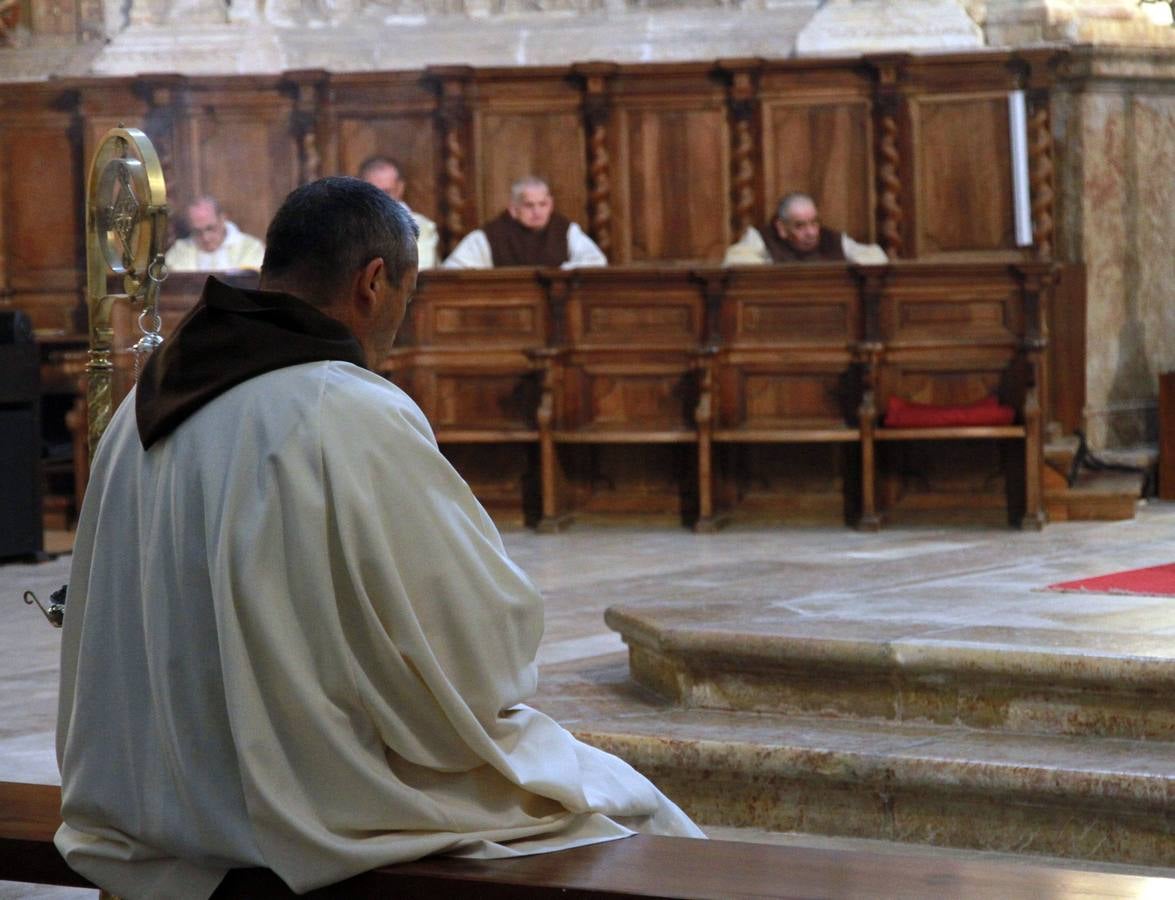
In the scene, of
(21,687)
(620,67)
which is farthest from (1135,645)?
(620,67)

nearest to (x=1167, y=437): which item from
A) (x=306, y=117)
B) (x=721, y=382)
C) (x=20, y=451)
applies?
(x=721, y=382)

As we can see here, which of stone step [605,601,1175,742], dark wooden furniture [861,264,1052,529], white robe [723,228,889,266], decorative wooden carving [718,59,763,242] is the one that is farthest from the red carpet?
decorative wooden carving [718,59,763,242]

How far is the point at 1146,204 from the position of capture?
10.0m

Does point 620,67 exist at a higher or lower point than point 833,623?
higher

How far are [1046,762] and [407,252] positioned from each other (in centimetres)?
200

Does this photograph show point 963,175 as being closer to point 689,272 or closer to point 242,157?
point 689,272

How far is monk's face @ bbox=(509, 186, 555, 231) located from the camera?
9453mm

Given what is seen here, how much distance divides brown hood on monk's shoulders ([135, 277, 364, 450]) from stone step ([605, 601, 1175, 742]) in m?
2.15

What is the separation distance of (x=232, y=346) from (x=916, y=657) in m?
2.25

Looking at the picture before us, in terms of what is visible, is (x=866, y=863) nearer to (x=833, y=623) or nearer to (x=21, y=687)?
(x=833, y=623)

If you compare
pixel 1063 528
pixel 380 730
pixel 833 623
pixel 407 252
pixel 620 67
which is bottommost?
pixel 1063 528

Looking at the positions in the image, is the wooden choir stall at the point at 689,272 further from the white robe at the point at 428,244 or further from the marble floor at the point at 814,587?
the marble floor at the point at 814,587

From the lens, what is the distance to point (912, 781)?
369 cm

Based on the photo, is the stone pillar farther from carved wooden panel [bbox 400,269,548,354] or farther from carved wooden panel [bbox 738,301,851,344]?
carved wooden panel [bbox 400,269,548,354]
